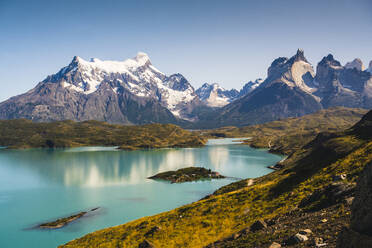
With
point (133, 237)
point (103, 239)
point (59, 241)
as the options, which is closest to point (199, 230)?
point (133, 237)

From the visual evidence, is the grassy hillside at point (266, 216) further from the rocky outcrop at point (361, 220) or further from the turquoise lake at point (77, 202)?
the turquoise lake at point (77, 202)

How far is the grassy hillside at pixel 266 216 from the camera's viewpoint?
112ft

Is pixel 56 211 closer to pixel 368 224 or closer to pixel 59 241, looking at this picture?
pixel 59 241

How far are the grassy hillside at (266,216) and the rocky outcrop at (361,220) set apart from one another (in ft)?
19.3

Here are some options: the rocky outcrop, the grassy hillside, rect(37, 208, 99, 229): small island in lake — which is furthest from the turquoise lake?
the rocky outcrop

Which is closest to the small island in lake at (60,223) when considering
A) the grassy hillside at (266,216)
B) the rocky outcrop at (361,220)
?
the grassy hillside at (266,216)

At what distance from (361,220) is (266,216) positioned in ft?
116

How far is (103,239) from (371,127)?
103163 mm

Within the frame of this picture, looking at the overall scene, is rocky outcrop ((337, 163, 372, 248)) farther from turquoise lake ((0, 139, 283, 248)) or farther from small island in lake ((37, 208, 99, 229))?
small island in lake ((37, 208, 99, 229))

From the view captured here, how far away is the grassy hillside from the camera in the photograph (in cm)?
3425

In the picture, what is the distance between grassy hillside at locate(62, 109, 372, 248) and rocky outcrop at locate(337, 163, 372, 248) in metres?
5.90

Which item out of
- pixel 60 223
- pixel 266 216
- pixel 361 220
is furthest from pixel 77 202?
pixel 361 220

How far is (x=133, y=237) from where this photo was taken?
70000mm

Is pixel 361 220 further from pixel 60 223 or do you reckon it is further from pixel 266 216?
pixel 60 223
